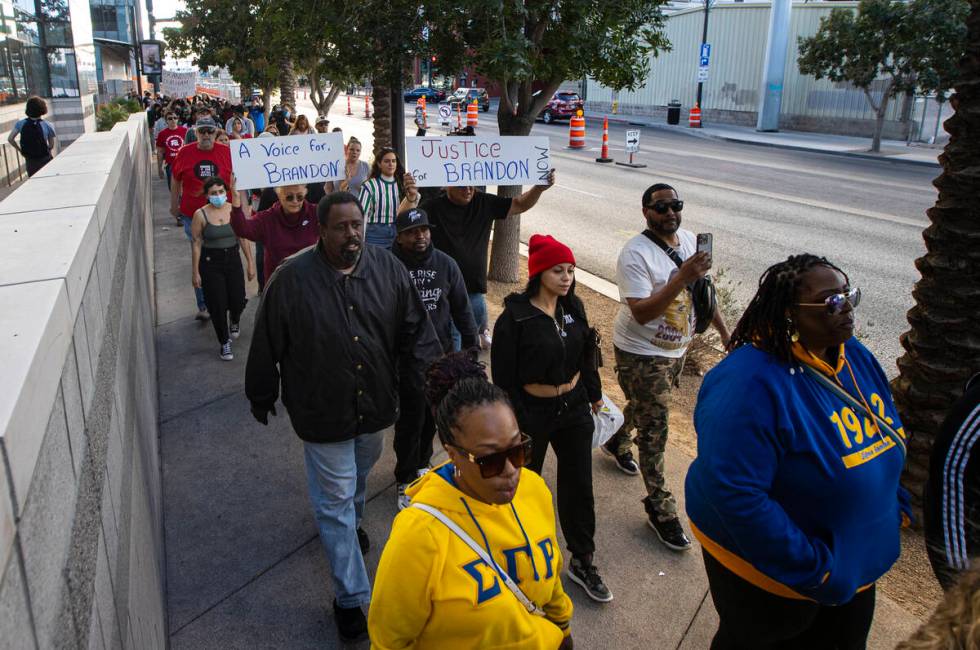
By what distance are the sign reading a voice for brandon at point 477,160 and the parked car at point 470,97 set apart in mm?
32149

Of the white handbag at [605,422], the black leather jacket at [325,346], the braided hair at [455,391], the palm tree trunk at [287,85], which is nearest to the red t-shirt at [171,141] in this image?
the palm tree trunk at [287,85]

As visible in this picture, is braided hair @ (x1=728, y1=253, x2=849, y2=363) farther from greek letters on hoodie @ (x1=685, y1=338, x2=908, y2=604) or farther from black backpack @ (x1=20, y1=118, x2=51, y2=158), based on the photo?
black backpack @ (x1=20, y1=118, x2=51, y2=158)

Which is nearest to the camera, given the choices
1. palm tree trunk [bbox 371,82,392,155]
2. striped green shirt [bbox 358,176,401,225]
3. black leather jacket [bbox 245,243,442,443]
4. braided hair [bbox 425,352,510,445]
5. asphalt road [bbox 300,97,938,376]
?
braided hair [bbox 425,352,510,445]

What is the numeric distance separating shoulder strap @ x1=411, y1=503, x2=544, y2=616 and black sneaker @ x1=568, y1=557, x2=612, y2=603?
177 cm

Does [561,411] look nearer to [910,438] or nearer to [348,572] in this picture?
[348,572]

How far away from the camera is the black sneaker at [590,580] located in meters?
3.98

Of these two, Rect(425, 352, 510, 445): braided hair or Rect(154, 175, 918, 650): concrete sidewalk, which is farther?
Rect(154, 175, 918, 650): concrete sidewalk

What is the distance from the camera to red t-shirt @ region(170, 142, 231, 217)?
9.37 m

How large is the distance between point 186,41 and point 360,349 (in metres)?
35.7

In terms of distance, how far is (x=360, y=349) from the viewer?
12.2 feet

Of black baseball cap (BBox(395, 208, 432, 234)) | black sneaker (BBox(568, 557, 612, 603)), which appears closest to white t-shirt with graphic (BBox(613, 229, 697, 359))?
black sneaker (BBox(568, 557, 612, 603))

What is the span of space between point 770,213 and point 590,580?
13207mm

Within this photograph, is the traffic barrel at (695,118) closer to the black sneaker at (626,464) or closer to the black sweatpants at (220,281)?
the black sweatpants at (220,281)

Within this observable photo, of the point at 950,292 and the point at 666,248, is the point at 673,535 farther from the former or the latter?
the point at 950,292
